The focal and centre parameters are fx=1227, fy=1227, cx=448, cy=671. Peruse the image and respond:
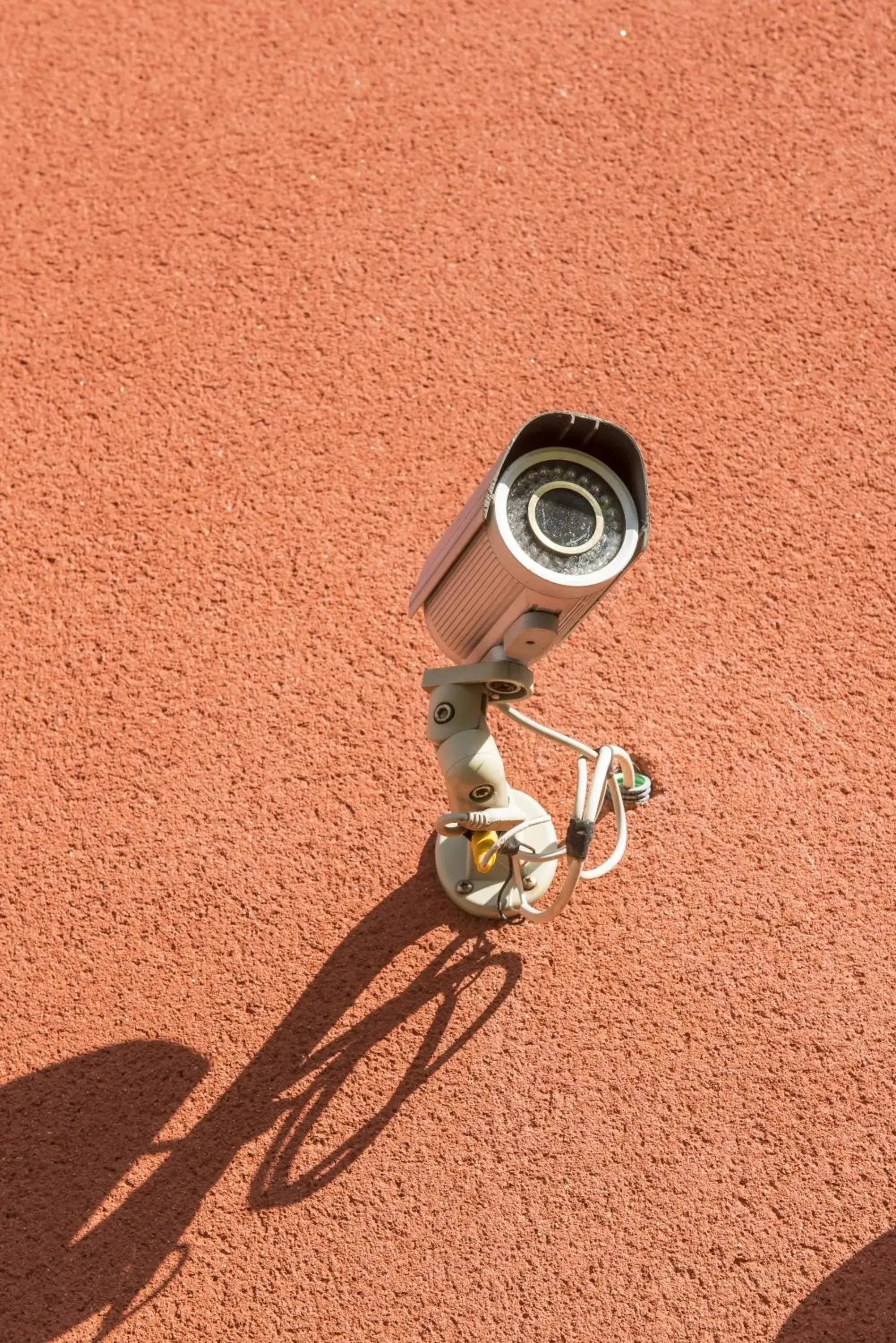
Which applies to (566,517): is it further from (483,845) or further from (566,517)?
(483,845)

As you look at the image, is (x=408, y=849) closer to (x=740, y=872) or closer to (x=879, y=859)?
(x=740, y=872)

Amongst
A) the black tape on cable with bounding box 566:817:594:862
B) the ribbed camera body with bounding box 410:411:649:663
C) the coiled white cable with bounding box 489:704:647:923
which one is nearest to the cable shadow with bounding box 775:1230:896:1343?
the coiled white cable with bounding box 489:704:647:923

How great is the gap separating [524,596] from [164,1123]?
5.66ft

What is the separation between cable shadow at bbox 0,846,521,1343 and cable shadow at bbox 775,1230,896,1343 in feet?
3.55

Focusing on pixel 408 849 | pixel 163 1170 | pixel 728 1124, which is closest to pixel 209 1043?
pixel 163 1170

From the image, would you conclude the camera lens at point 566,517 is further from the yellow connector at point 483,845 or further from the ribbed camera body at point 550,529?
the yellow connector at point 483,845

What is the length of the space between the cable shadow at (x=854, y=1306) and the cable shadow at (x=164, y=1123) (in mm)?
1081

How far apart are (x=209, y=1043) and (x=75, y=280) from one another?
262 cm

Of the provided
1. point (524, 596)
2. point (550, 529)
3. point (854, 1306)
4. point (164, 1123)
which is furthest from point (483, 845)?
point (854, 1306)

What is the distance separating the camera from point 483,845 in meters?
2.97

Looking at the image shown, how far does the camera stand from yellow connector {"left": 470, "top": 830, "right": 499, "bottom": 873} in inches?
117

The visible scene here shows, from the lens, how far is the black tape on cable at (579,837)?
2754 mm

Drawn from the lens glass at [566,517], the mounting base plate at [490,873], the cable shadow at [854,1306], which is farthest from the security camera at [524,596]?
the cable shadow at [854,1306]

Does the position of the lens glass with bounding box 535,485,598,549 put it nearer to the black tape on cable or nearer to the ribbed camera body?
the ribbed camera body
